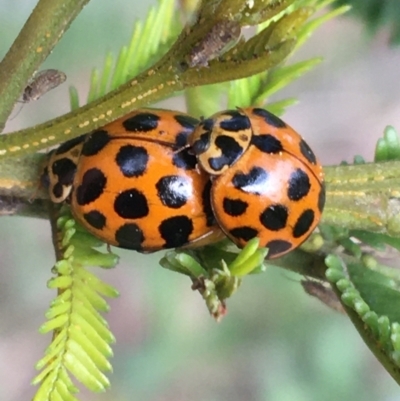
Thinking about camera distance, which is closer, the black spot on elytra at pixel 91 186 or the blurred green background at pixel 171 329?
the black spot on elytra at pixel 91 186

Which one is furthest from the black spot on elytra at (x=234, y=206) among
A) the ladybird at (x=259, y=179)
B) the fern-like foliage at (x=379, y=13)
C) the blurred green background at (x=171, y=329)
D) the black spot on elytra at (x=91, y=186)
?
the blurred green background at (x=171, y=329)

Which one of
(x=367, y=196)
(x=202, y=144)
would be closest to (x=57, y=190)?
(x=202, y=144)

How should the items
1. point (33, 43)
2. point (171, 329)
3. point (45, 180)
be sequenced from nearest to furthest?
point (33, 43) < point (45, 180) < point (171, 329)

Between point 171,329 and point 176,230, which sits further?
point 171,329

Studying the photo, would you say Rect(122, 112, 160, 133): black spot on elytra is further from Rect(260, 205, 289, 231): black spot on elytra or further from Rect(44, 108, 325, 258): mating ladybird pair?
Rect(260, 205, 289, 231): black spot on elytra

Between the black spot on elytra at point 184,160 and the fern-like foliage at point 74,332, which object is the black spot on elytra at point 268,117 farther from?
the fern-like foliage at point 74,332

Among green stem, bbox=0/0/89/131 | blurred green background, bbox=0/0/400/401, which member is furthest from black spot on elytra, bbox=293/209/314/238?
blurred green background, bbox=0/0/400/401

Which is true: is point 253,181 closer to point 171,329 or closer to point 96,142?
point 96,142

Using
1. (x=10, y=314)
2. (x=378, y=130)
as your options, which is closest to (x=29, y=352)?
(x=10, y=314)
